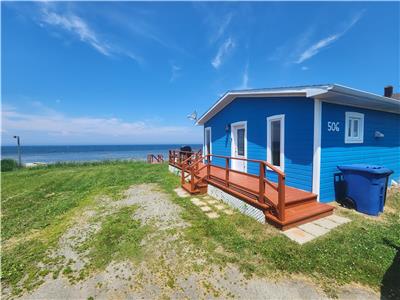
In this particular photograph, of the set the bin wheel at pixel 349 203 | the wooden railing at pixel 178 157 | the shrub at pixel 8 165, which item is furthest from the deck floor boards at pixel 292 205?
the shrub at pixel 8 165

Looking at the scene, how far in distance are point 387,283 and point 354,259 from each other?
44 cm

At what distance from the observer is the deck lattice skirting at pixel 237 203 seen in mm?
4055

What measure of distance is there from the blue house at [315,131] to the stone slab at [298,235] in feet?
5.45

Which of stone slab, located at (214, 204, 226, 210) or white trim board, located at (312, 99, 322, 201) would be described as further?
stone slab, located at (214, 204, 226, 210)

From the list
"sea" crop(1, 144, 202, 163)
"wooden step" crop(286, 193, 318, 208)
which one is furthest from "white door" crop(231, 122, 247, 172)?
"sea" crop(1, 144, 202, 163)

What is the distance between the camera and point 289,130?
5262 millimetres

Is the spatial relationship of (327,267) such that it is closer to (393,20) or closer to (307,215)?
(307,215)

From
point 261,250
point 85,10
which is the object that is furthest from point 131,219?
point 85,10

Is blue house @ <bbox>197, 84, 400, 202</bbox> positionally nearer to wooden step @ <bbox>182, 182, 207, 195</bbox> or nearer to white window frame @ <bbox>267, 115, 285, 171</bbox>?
white window frame @ <bbox>267, 115, 285, 171</bbox>

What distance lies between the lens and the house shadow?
6.88 ft

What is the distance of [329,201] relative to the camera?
4996 millimetres

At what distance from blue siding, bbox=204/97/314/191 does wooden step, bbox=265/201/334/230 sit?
0.75 metres

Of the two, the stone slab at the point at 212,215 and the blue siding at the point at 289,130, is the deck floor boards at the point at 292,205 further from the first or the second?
the stone slab at the point at 212,215

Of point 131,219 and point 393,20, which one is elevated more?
point 393,20
